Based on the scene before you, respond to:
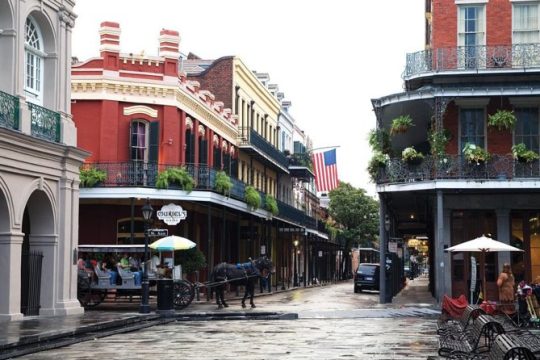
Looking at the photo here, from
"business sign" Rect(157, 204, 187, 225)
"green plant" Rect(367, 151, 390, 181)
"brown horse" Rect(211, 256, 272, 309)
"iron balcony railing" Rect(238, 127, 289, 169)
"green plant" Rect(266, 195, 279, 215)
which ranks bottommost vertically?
"brown horse" Rect(211, 256, 272, 309)

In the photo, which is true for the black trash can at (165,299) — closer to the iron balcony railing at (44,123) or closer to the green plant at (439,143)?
the iron balcony railing at (44,123)

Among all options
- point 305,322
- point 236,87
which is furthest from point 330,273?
point 305,322

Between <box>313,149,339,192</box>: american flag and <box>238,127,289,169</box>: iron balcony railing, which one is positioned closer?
<box>238,127,289,169</box>: iron balcony railing

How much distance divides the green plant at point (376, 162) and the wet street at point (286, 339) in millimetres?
5693

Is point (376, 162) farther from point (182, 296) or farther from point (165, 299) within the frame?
point (165, 299)

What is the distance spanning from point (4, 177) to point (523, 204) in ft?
55.7

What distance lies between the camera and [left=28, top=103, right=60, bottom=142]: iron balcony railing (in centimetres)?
2248

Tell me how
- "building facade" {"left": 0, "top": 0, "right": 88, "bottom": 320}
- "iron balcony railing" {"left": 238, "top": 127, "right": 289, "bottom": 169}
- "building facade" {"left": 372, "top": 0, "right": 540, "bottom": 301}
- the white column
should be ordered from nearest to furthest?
the white column
"building facade" {"left": 0, "top": 0, "right": 88, "bottom": 320}
"building facade" {"left": 372, "top": 0, "right": 540, "bottom": 301}
"iron balcony railing" {"left": 238, "top": 127, "right": 289, "bottom": 169}

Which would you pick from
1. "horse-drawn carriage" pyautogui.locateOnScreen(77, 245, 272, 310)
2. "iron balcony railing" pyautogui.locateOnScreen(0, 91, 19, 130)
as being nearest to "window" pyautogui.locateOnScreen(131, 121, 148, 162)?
"horse-drawn carriage" pyautogui.locateOnScreen(77, 245, 272, 310)

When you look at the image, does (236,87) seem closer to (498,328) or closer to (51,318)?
(51,318)

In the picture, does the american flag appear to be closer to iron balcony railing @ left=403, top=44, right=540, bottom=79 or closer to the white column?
iron balcony railing @ left=403, top=44, right=540, bottom=79

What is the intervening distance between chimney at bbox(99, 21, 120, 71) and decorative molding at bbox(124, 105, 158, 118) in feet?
5.11

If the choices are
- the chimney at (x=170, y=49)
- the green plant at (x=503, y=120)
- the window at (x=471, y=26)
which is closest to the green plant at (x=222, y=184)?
the chimney at (x=170, y=49)

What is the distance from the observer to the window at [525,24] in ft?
99.0
